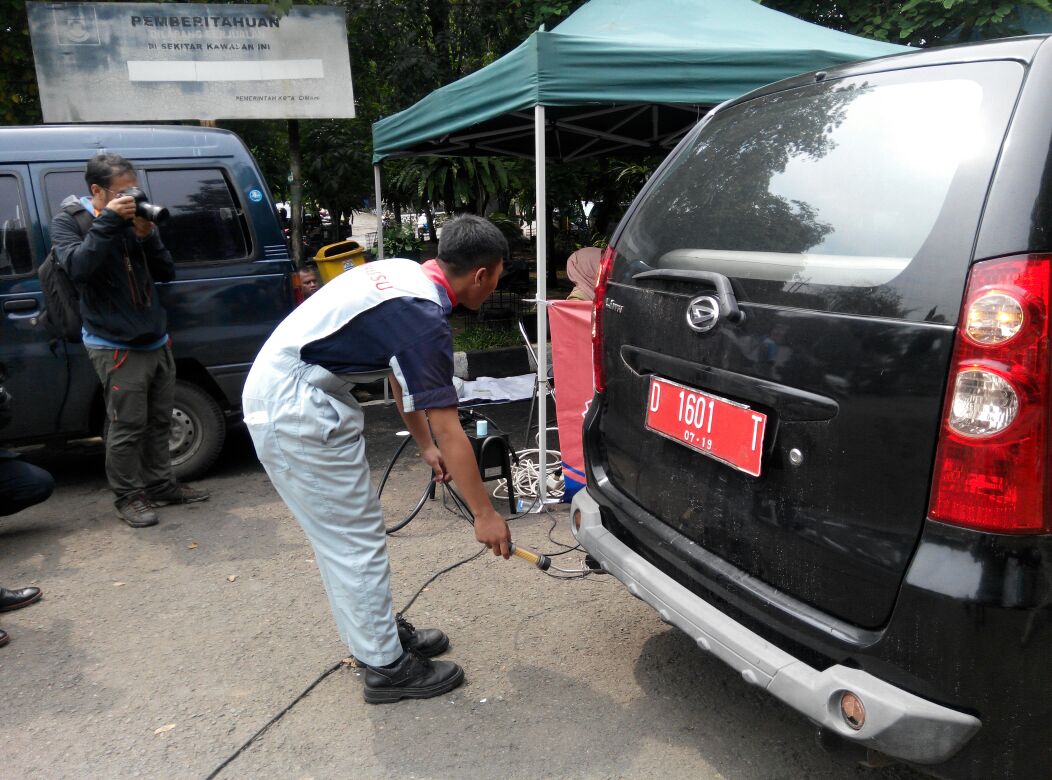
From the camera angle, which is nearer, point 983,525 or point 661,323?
point 983,525

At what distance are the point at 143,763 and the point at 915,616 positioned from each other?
2.14 m

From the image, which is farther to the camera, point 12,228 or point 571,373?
point 12,228

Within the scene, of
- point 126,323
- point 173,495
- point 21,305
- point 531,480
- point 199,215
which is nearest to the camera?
point 126,323

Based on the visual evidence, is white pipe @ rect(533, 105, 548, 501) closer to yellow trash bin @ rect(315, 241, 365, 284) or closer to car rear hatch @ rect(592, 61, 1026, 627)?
car rear hatch @ rect(592, 61, 1026, 627)

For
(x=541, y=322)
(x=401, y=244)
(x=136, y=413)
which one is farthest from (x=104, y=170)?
(x=401, y=244)

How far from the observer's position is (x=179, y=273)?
4.66m

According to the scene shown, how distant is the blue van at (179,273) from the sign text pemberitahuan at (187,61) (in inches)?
136

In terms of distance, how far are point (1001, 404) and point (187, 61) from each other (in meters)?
8.14

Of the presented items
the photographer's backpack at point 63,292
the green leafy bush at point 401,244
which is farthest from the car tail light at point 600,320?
the green leafy bush at point 401,244

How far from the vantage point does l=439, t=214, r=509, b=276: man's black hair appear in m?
2.40

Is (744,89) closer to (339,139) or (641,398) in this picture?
(641,398)

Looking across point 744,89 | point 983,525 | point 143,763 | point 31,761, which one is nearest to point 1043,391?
point 983,525

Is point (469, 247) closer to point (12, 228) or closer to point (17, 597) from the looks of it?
point (17, 597)

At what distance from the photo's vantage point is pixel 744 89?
165 inches
